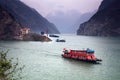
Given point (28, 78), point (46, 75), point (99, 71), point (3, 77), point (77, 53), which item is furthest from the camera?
point (77, 53)

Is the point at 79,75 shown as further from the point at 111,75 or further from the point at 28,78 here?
the point at 28,78

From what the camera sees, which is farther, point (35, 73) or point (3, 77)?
point (35, 73)

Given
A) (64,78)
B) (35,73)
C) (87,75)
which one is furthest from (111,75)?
Result: (35,73)

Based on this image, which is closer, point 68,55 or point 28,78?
point 28,78

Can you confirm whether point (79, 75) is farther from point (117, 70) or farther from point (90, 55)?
point (90, 55)

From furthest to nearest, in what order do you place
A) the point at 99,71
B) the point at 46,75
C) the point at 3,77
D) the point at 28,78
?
the point at 99,71 → the point at 46,75 → the point at 28,78 → the point at 3,77

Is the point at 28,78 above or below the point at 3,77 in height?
below

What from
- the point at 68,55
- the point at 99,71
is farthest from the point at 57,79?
the point at 68,55

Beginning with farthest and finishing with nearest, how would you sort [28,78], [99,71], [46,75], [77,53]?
1. [77,53]
2. [99,71]
3. [46,75]
4. [28,78]

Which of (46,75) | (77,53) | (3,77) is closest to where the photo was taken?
(3,77)
